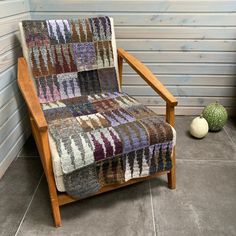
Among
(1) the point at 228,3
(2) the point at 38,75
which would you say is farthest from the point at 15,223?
(1) the point at 228,3

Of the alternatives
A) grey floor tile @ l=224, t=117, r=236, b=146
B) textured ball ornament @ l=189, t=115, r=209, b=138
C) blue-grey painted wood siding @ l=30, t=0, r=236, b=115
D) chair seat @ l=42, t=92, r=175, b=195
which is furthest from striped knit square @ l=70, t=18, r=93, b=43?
grey floor tile @ l=224, t=117, r=236, b=146

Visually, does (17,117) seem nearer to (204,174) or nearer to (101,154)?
(101,154)

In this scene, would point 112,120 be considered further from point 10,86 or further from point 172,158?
point 10,86

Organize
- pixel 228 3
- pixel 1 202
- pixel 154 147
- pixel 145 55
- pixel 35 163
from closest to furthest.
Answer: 1. pixel 154 147
2. pixel 1 202
3. pixel 35 163
4. pixel 228 3
5. pixel 145 55

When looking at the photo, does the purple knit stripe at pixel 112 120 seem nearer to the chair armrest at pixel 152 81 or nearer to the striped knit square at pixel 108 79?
the chair armrest at pixel 152 81

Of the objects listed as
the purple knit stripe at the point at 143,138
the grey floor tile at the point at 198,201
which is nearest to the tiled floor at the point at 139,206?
the grey floor tile at the point at 198,201

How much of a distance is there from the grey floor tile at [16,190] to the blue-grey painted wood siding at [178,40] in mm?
997

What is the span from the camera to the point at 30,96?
1.24 metres

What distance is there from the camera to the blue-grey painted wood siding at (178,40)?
1.91 meters

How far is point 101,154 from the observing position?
1165mm

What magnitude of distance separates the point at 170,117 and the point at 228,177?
22.4 inches

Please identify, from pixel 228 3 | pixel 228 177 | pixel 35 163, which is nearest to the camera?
pixel 228 177

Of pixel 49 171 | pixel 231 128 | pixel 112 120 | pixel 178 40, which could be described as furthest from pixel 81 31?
pixel 231 128

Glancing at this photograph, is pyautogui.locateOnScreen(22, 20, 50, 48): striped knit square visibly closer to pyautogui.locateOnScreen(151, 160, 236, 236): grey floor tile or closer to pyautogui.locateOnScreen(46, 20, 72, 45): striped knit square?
pyautogui.locateOnScreen(46, 20, 72, 45): striped knit square
